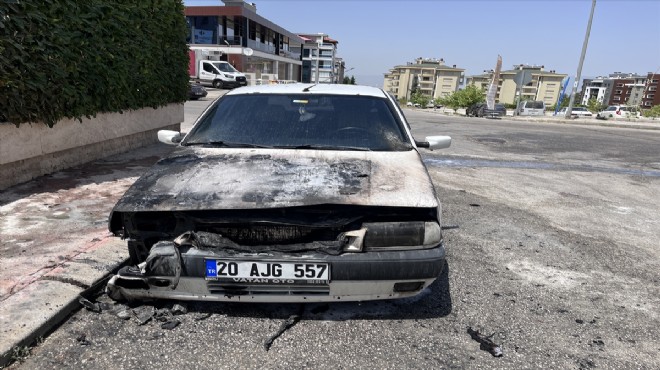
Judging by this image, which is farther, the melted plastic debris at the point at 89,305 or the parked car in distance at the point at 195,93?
the parked car in distance at the point at 195,93

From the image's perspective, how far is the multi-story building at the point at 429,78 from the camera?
12925 cm

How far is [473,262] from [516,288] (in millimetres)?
508

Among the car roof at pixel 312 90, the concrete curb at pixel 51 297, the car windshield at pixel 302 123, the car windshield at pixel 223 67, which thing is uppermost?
the car windshield at pixel 223 67

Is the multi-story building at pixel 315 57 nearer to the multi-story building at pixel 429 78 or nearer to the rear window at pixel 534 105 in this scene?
the multi-story building at pixel 429 78

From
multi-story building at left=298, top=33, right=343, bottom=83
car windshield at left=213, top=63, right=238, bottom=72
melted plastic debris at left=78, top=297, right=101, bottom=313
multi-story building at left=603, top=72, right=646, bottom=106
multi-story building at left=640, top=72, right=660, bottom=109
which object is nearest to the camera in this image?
melted plastic debris at left=78, top=297, right=101, bottom=313

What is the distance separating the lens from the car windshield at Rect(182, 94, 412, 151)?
342 centimetres

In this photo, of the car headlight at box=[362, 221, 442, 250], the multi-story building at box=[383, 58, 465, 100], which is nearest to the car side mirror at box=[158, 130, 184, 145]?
the car headlight at box=[362, 221, 442, 250]

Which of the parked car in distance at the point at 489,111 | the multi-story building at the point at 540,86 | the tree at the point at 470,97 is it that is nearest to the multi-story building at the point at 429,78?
the multi-story building at the point at 540,86

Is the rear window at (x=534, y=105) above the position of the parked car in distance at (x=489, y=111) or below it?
above

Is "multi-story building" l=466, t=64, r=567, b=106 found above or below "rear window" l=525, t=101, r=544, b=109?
above

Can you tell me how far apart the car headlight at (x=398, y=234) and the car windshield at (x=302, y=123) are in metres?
1.06

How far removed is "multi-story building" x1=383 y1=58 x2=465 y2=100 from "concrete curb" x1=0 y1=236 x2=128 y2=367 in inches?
5060

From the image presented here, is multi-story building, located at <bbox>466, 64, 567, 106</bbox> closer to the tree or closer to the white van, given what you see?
the tree

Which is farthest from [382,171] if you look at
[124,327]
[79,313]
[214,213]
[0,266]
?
[0,266]
